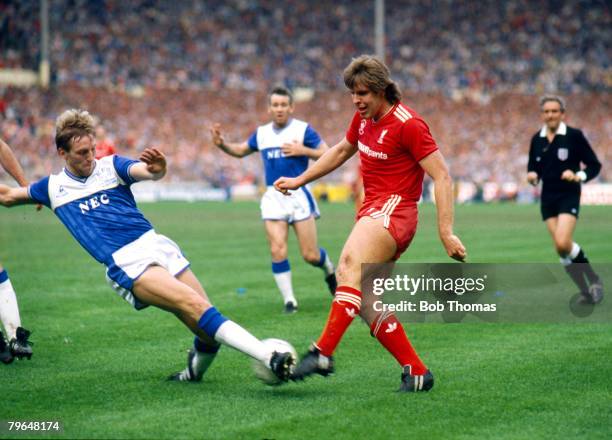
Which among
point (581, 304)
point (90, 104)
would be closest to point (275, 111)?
point (581, 304)

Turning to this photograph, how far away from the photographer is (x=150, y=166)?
6.25 metres

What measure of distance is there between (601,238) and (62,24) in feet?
109

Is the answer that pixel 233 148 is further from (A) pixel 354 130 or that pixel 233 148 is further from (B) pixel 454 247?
(B) pixel 454 247

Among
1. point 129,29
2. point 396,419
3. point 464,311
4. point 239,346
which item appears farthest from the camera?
point 129,29

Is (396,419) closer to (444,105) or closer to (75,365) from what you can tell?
(75,365)

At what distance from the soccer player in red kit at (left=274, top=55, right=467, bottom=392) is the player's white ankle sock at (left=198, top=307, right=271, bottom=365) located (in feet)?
0.90

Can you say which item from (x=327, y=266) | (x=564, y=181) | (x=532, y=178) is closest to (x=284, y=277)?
(x=327, y=266)

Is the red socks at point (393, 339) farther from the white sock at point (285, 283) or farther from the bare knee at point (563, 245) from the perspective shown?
the bare knee at point (563, 245)

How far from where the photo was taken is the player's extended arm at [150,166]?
6.16 metres

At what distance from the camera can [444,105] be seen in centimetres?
4934

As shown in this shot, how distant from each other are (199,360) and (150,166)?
4.85 ft

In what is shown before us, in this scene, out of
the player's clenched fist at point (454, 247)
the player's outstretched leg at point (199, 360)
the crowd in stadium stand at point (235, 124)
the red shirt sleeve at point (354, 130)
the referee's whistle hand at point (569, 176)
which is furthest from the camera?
the crowd in stadium stand at point (235, 124)

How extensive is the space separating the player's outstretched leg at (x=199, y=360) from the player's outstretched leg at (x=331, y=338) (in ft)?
2.85

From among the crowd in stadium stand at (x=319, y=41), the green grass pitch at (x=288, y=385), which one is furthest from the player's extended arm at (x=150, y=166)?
the crowd in stadium stand at (x=319, y=41)
